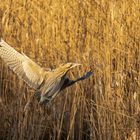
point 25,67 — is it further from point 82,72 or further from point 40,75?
point 82,72

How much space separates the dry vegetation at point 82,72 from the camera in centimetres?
213

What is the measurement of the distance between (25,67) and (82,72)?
0.63 m

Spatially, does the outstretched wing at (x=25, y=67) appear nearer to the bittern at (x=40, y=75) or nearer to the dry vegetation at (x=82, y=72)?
the bittern at (x=40, y=75)

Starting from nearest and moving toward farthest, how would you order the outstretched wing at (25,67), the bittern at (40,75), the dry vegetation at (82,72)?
the bittern at (40,75), the outstretched wing at (25,67), the dry vegetation at (82,72)

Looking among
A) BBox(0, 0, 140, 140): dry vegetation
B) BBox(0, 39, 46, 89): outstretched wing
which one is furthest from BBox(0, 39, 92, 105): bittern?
BBox(0, 0, 140, 140): dry vegetation

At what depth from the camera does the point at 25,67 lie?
1666 mm

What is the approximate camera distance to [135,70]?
2.15 metres

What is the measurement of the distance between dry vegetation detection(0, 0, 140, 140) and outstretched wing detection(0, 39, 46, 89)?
1.77 ft

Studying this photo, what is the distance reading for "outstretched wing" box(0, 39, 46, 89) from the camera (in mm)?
1621

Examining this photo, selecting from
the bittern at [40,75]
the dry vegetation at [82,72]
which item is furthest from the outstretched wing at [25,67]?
the dry vegetation at [82,72]

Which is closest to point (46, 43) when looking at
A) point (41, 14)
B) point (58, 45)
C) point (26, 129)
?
point (58, 45)

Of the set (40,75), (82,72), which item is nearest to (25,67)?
(40,75)

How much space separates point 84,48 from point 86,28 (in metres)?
0.11

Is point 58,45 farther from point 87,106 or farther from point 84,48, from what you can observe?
point 87,106
